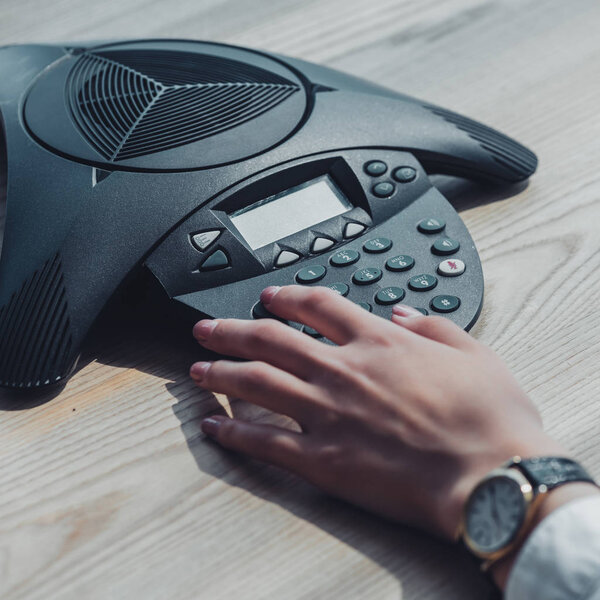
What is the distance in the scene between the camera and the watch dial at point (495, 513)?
15.6 inches

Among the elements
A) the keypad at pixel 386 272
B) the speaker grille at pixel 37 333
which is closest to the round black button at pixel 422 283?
the keypad at pixel 386 272

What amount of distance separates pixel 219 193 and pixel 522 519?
31 centimetres

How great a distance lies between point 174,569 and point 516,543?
0.59ft

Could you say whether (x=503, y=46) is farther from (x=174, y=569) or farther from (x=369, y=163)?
(x=174, y=569)

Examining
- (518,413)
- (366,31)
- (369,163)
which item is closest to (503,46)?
(366,31)

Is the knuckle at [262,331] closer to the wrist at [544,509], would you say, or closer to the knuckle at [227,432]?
the knuckle at [227,432]

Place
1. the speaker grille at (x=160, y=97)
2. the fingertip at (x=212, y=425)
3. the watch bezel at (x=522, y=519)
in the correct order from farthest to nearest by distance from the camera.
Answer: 1. the speaker grille at (x=160, y=97)
2. the fingertip at (x=212, y=425)
3. the watch bezel at (x=522, y=519)

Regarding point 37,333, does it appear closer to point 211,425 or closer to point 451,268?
point 211,425

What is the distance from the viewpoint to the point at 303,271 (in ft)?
1.86

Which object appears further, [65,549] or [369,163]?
[369,163]

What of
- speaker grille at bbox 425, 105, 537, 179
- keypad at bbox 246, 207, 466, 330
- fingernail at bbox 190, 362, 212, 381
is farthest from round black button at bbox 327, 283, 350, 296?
speaker grille at bbox 425, 105, 537, 179

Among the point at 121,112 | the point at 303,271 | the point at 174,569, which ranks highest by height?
the point at 121,112

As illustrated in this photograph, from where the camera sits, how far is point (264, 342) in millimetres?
504

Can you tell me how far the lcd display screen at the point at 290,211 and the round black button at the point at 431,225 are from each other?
0.06 meters
